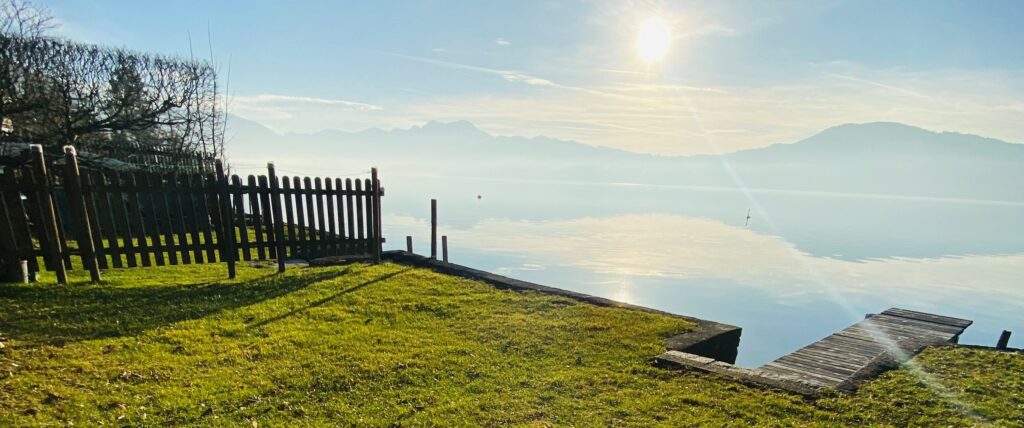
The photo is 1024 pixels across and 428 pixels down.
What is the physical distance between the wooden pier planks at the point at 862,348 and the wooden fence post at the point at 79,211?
10958mm

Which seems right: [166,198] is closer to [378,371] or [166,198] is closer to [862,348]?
[378,371]

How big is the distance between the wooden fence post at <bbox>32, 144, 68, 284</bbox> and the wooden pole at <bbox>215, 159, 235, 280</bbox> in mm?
2338

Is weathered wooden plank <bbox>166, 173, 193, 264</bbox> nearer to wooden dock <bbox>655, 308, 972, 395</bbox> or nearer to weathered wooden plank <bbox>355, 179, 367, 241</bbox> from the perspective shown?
weathered wooden plank <bbox>355, 179, 367, 241</bbox>

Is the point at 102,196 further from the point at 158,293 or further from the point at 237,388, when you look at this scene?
the point at 237,388

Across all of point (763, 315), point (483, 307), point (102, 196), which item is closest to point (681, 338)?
point (483, 307)

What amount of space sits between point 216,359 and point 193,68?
18700 mm

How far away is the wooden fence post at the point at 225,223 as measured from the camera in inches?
363

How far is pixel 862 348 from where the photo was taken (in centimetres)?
774

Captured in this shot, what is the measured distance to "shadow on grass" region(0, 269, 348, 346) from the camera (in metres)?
5.82

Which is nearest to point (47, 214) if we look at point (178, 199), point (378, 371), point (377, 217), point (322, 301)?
point (178, 199)

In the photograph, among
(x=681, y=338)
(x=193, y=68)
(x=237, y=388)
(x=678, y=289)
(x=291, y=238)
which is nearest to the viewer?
(x=237, y=388)

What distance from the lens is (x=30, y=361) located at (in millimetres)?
4883

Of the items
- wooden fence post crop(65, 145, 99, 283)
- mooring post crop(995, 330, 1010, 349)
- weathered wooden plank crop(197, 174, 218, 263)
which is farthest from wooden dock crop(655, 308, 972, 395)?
wooden fence post crop(65, 145, 99, 283)

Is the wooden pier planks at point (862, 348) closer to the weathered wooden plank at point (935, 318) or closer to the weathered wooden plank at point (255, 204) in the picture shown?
the weathered wooden plank at point (935, 318)
